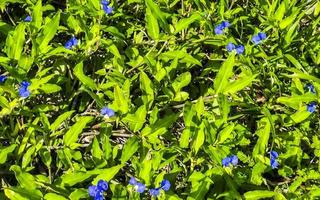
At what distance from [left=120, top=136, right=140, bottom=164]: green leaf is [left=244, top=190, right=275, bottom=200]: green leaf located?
1.91 ft

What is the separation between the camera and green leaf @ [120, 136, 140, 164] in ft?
8.73

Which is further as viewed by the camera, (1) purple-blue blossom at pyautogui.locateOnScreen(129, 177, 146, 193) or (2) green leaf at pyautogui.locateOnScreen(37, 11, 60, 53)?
(2) green leaf at pyautogui.locateOnScreen(37, 11, 60, 53)

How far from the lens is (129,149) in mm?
2689

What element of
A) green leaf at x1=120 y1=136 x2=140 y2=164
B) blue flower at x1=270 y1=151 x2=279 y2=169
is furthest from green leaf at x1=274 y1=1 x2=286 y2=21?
green leaf at x1=120 y1=136 x2=140 y2=164

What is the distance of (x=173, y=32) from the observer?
10.7 feet

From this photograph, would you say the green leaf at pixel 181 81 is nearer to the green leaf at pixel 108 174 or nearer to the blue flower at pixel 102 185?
the green leaf at pixel 108 174

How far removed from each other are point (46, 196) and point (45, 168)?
1.61 feet

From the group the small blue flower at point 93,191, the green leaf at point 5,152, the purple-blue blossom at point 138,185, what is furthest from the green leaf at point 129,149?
the green leaf at point 5,152

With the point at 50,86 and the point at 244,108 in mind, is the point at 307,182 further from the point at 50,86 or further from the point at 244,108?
the point at 50,86

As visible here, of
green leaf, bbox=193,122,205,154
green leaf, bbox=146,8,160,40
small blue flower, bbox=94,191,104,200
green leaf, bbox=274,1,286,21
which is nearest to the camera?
small blue flower, bbox=94,191,104,200

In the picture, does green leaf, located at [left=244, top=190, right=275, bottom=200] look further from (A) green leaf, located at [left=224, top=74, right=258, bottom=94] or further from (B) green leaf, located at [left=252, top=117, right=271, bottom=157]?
(A) green leaf, located at [left=224, top=74, right=258, bottom=94]

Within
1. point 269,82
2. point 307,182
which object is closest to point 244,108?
point 269,82

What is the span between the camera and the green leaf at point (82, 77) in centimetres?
290

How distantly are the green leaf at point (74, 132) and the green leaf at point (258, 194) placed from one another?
0.87 meters
